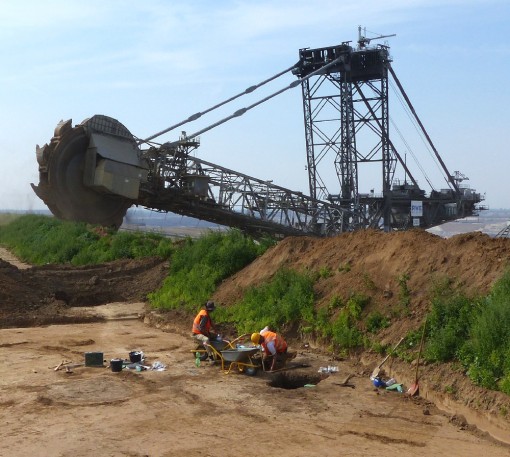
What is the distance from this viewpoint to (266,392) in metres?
12.7

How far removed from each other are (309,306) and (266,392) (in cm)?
464

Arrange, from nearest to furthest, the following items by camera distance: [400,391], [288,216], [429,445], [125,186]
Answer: [429,445], [400,391], [125,186], [288,216]

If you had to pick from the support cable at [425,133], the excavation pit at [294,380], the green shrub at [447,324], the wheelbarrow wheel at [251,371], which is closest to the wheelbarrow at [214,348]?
the wheelbarrow wheel at [251,371]

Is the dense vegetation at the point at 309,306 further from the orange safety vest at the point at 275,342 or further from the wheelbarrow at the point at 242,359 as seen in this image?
the wheelbarrow at the point at 242,359

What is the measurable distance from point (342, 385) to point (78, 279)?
1621 centimetres

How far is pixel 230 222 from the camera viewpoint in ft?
90.6

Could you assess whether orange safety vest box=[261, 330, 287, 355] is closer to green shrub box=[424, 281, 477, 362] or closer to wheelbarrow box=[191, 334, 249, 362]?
wheelbarrow box=[191, 334, 249, 362]

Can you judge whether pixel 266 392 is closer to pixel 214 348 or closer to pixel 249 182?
pixel 214 348

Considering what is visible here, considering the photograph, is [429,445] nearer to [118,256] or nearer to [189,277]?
[189,277]

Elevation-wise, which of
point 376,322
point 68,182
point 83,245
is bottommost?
point 376,322

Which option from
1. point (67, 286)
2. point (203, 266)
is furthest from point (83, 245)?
point (203, 266)

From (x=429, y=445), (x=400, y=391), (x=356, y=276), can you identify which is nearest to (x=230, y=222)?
(x=356, y=276)

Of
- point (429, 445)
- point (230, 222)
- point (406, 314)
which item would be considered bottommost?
point (429, 445)

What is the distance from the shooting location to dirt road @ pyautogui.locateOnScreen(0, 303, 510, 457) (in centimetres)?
977
